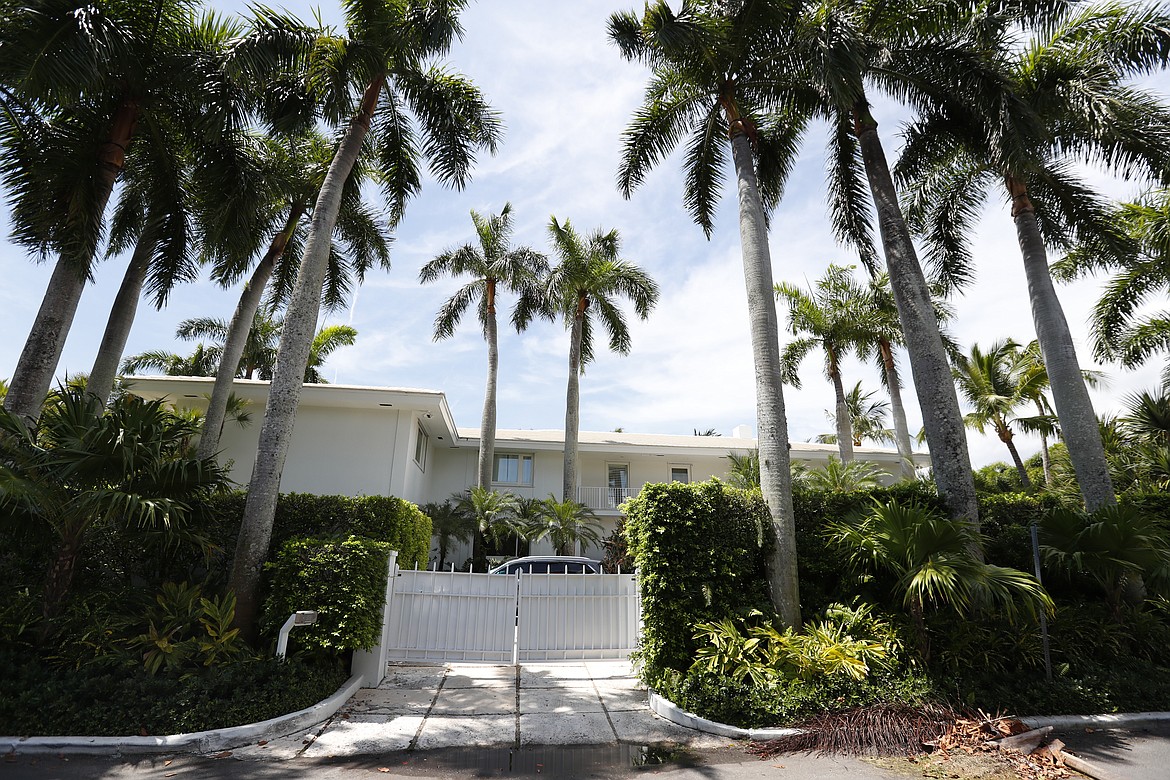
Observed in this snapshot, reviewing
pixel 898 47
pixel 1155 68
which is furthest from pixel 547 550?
pixel 1155 68

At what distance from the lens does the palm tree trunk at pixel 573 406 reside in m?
20.2

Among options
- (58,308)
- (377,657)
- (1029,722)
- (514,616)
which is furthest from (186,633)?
(1029,722)

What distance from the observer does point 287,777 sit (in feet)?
15.3

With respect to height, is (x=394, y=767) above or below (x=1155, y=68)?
below

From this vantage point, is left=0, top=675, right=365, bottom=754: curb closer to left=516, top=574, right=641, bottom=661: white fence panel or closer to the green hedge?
left=516, top=574, right=641, bottom=661: white fence panel

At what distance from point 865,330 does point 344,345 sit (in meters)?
21.5

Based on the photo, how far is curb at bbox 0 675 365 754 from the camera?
198 inches

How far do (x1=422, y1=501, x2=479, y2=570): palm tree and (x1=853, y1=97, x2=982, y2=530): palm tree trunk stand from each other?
1429 cm

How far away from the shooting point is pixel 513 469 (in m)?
23.9

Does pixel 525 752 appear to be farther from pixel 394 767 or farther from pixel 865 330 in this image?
pixel 865 330

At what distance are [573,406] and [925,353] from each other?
43.1 feet

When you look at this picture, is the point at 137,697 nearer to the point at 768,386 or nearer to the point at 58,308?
the point at 58,308

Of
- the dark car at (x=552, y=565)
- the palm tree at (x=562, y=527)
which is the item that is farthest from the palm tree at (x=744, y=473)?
the dark car at (x=552, y=565)

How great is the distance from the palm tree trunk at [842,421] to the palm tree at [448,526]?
13057 mm
